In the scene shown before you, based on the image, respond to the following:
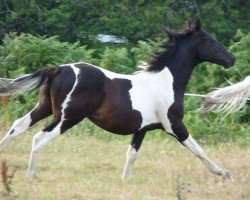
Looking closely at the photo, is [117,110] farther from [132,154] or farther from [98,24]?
[98,24]

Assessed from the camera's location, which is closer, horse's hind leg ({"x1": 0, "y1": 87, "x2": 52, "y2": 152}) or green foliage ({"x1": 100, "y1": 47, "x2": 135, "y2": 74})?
horse's hind leg ({"x1": 0, "y1": 87, "x2": 52, "y2": 152})

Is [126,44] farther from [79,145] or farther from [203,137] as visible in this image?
[79,145]

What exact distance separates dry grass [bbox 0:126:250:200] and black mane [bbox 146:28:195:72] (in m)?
1.24

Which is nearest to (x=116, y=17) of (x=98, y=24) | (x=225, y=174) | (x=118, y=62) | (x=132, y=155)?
(x=98, y=24)

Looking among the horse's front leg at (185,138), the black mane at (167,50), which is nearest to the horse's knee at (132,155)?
the horse's front leg at (185,138)

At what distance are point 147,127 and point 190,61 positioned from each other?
1013mm

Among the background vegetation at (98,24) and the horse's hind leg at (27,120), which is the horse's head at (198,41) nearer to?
the horse's hind leg at (27,120)

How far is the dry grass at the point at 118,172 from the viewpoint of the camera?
305 inches

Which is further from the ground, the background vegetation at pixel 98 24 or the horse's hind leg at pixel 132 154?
the horse's hind leg at pixel 132 154

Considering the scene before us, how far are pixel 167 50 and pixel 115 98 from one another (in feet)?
3.35

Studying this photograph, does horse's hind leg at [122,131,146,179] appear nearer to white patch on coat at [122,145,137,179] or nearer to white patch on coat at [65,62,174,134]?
white patch on coat at [122,145,137,179]

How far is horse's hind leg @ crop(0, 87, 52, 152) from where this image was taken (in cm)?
877

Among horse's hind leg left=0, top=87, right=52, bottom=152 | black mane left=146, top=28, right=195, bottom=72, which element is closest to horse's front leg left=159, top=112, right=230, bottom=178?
black mane left=146, top=28, right=195, bottom=72

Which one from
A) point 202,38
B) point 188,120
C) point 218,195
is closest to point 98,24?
point 188,120
